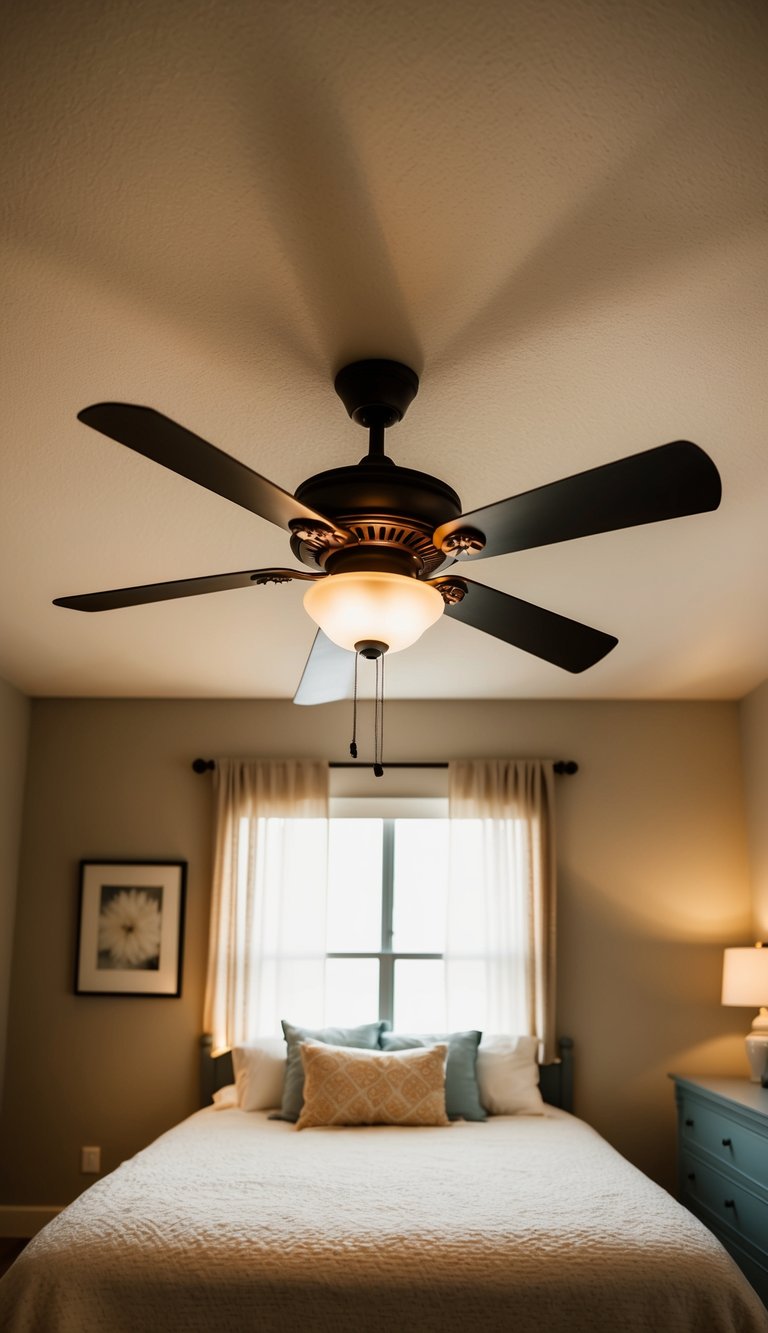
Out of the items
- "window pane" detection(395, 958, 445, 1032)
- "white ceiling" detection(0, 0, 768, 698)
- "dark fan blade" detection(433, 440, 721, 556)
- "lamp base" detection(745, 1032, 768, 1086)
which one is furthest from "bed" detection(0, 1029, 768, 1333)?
"white ceiling" detection(0, 0, 768, 698)

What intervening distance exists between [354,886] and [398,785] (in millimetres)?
537

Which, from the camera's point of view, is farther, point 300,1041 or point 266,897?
point 266,897

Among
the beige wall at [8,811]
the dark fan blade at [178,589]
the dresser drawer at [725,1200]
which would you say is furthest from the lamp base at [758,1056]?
the beige wall at [8,811]

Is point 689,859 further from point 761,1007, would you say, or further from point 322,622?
point 322,622

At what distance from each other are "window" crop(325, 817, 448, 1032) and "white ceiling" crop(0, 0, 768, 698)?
229 cm

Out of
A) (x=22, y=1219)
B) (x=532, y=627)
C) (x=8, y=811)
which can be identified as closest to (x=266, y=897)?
(x=8, y=811)

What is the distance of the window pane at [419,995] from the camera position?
4.79 metres

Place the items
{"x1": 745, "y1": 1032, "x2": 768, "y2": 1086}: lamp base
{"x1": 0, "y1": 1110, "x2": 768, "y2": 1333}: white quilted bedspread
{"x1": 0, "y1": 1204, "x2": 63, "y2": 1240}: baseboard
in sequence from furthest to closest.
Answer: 1. {"x1": 0, "y1": 1204, "x2": 63, "y2": 1240}: baseboard
2. {"x1": 745, "y1": 1032, "x2": 768, "y2": 1086}: lamp base
3. {"x1": 0, "y1": 1110, "x2": 768, "y2": 1333}: white quilted bedspread

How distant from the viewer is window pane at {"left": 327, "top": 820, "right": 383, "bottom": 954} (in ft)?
16.1

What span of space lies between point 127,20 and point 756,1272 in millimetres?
4094

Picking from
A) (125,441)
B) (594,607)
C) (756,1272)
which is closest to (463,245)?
(125,441)

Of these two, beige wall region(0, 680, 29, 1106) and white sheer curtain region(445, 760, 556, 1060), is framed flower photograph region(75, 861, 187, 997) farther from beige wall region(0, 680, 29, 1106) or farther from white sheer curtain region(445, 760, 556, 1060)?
white sheer curtain region(445, 760, 556, 1060)

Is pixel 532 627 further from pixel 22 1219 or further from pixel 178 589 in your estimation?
pixel 22 1219

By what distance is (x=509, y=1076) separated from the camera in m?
4.30
